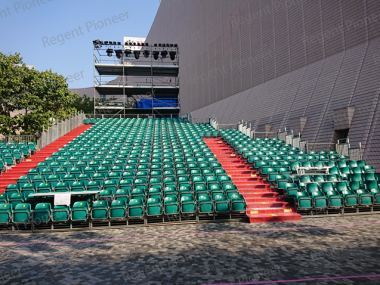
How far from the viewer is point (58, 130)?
873 inches

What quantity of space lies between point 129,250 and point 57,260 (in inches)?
62.5

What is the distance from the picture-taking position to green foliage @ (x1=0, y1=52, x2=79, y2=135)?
26469 mm

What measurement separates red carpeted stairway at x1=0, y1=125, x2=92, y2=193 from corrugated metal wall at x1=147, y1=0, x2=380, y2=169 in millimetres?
16101

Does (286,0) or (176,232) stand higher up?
(286,0)

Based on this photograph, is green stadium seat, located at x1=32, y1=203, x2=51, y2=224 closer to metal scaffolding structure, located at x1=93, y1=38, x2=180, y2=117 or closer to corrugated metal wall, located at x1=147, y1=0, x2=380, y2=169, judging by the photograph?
corrugated metal wall, located at x1=147, y1=0, x2=380, y2=169

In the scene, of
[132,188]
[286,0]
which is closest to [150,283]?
[132,188]

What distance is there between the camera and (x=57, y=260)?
→ 6.20m

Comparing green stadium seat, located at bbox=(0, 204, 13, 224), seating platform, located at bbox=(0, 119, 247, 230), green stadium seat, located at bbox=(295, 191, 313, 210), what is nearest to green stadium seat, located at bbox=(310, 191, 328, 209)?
green stadium seat, located at bbox=(295, 191, 313, 210)

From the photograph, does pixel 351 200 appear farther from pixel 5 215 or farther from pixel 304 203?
pixel 5 215

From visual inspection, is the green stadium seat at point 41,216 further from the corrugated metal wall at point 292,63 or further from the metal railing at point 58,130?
the corrugated metal wall at point 292,63

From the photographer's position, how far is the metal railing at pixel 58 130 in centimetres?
1917

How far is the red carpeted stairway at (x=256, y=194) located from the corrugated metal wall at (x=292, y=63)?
6.34 m

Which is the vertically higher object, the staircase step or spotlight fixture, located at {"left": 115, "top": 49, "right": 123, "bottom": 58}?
spotlight fixture, located at {"left": 115, "top": 49, "right": 123, "bottom": 58}

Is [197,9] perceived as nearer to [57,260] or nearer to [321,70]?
[321,70]
